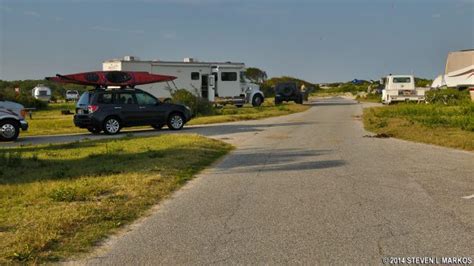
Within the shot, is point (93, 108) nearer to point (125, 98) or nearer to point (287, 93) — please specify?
point (125, 98)

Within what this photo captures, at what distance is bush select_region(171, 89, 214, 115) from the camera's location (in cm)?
3266

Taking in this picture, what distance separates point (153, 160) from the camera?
12109 mm

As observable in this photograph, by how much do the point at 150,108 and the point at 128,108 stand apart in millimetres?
913

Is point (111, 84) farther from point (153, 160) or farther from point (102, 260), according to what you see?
point (102, 260)

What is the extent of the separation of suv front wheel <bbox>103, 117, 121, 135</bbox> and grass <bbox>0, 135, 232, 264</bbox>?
19.3 feet

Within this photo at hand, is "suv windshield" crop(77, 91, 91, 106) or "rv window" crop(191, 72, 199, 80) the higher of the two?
"rv window" crop(191, 72, 199, 80)

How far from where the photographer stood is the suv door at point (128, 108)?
22062mm

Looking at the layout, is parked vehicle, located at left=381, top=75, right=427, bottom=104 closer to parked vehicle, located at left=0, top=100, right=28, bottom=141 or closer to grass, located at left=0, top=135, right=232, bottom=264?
grass, located at left=0, top=135, right=232, bottom=264

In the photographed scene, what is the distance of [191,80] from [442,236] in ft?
106

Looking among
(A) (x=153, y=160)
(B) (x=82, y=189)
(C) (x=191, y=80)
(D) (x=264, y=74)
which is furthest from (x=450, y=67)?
(B) (x=82, y=189)

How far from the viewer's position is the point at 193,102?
108 feet

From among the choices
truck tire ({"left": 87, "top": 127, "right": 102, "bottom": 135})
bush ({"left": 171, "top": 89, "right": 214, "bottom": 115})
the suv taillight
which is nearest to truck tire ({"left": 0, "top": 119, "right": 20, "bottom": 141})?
the suv taillight

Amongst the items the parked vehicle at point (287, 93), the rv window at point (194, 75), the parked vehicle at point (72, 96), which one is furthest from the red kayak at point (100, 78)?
the parked vehicle at point (72, 96)

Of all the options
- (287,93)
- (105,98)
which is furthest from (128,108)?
(287,93)
